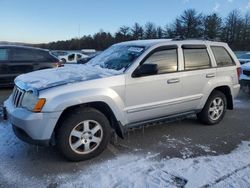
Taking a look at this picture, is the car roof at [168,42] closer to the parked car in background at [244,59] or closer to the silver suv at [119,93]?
the silver suv at [119,93]

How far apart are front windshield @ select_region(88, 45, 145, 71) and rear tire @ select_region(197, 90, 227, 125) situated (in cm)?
188

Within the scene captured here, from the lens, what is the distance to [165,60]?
5.18 metres

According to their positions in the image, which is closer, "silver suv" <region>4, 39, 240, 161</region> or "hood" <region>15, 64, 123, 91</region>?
"silver suv" <region>4, 39, 240, 161</region>

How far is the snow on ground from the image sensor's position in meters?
3.68

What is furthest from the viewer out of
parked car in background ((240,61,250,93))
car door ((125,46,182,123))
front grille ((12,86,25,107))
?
parked car in background ((240,61,250,93))

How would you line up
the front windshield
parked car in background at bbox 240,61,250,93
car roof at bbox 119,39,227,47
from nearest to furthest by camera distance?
the front windshield, car roof at bbox 119,39,227,47, parked car in background at bbox 240,61,250,93

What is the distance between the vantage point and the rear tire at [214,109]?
5984 millimetres

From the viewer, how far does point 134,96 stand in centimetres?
470

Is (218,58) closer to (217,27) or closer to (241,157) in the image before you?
(241,157)

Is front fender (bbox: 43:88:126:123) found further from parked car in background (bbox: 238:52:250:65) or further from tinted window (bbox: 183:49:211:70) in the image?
parked car in background (bbox: 238:52:250:65)

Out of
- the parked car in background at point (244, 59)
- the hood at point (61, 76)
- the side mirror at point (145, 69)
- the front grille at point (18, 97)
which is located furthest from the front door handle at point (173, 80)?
the parked car in background at point (244, 59)

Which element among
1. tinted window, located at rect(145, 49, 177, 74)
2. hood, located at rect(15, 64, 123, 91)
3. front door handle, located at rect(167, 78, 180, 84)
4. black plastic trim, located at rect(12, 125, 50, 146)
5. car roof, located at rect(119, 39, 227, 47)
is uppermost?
car roof, located at rect(119, 39, 227, 47)

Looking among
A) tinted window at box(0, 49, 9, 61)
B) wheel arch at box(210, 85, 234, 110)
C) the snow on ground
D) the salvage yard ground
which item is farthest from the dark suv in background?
wheel arch at box(210, 85, 234, 110)

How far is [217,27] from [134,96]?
74.0m
